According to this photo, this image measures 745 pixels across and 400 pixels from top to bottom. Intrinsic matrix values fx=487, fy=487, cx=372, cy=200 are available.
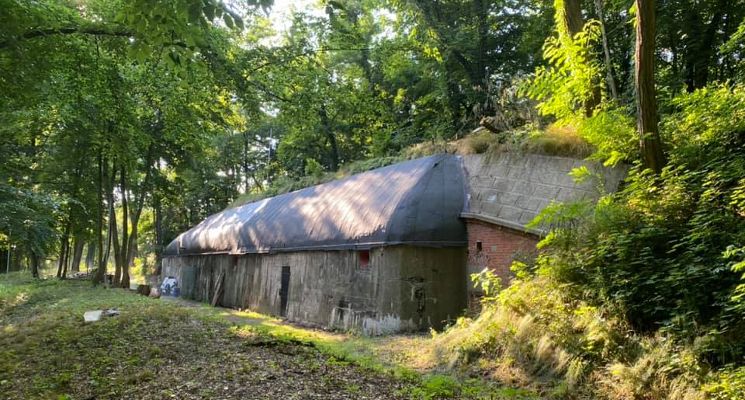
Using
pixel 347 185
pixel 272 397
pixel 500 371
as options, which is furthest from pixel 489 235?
pixel 272 397

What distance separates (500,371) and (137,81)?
9.89 metres

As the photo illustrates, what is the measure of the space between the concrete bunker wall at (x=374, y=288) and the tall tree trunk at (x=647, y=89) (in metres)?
4.88

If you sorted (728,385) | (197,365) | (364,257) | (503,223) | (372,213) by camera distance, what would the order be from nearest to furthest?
(728,385), (197,365), (503,223), (364,257), (372,213)

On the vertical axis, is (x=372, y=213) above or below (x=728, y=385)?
above

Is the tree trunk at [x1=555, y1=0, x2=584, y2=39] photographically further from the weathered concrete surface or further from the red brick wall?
the red brick wall

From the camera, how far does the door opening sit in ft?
48.6

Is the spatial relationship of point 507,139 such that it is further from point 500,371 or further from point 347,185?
point 500,371

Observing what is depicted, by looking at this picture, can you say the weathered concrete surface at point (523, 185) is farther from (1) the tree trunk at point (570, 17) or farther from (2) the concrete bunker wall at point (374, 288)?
(1) the tree trunk at point (570, 17)

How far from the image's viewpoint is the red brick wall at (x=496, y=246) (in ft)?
33.9

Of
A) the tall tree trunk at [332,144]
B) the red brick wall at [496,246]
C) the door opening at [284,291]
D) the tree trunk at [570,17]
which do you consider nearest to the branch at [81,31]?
the red brick wall at [496,246]

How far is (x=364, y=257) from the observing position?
12.1 meters

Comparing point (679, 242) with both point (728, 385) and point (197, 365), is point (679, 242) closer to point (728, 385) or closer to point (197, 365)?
point (728, 385)

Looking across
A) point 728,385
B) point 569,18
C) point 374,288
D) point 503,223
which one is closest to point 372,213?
point 374,288

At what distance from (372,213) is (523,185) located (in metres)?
3.72
